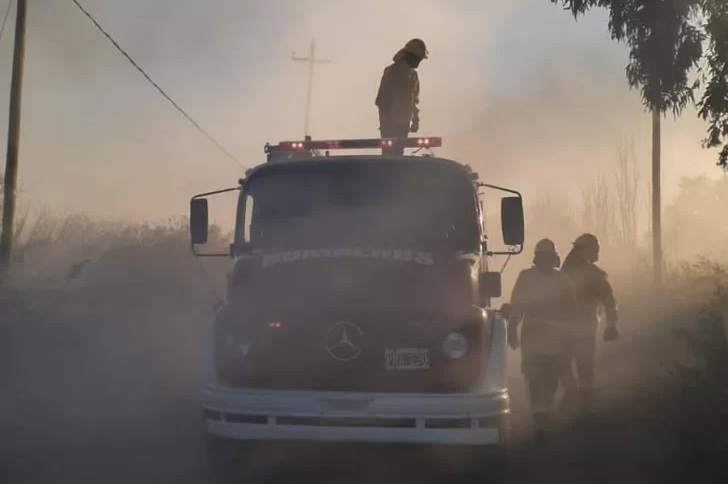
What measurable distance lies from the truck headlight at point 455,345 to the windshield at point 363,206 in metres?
1.14

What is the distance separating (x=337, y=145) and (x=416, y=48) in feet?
5.69

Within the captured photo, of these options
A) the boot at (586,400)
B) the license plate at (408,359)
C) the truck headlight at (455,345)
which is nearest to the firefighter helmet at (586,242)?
the boot at (586,400)

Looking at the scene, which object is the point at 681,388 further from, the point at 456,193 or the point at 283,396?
the point at 283,396

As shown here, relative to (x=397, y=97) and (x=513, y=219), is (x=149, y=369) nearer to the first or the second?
(x=397, y=97)

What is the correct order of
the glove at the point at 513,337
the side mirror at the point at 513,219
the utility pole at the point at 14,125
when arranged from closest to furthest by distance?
the side mirror at the point at 513,219, the glove at the point at 513,337, the utility pole at the point at 14,125

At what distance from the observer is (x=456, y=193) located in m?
7.05

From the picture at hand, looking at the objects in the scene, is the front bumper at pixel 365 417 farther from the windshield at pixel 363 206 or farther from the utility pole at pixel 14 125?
the utility pole at pixel 14 125

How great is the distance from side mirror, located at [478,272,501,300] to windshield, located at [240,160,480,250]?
28cm

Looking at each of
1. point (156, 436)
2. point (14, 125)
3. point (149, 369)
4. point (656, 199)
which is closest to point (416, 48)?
point (156, 436)

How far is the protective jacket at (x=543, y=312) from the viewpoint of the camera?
25.8ft

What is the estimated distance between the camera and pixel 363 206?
23.1 ft

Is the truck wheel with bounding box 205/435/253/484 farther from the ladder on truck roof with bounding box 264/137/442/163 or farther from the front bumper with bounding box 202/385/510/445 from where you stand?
the ladder on truck roof with bounding box 264/137/442/163

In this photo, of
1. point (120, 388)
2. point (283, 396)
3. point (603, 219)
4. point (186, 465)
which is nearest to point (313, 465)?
point (186, 465)

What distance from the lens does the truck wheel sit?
6113mm
